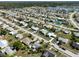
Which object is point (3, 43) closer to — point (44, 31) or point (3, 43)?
point (3, 43)

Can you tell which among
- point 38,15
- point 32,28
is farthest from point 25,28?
point 38,15

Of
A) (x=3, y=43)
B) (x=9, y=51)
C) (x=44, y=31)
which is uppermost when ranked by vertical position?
(x=44, y=31)

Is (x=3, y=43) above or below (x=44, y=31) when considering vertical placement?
below

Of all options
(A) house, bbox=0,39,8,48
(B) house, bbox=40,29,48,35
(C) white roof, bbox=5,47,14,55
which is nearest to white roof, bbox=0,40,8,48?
(A) house, bbox=0,39,8,48

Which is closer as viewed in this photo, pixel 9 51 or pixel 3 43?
pixel 9 51

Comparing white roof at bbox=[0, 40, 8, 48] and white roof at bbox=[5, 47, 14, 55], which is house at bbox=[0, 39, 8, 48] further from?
white roof at bbox=[5, 47, 14, 55]

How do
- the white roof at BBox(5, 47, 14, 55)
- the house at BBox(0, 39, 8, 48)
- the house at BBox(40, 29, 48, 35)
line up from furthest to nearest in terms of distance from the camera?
the house at BBox(40, 29, 48, 35) < the house at BBox(0, 39, 8, 48) < the white roof at BBox(5, 47, 14, 55)

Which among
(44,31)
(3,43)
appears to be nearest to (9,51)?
(3,43)

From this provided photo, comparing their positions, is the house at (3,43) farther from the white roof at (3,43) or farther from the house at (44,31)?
the house at (44,31)

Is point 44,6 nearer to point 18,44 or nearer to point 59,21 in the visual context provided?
point 59,21

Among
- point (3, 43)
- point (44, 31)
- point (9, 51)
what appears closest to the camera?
point (9, 51)

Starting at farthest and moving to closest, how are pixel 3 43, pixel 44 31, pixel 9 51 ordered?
pixel 44 31
pixel 3 43
pixel 9 51
